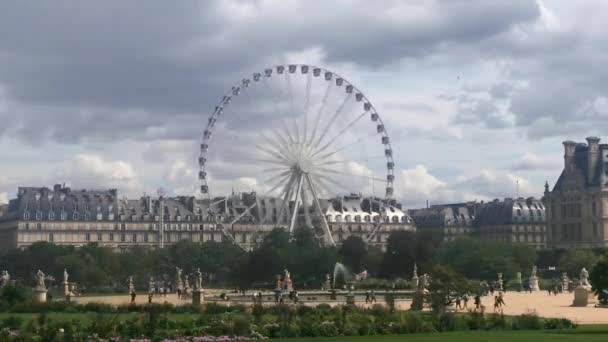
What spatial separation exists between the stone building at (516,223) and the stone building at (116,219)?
20916 mm

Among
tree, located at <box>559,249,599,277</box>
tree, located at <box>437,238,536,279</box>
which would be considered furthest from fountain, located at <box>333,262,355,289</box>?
tree, located at <box>559,249,599,277</box>

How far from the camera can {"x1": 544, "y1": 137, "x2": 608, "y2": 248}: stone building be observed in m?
144

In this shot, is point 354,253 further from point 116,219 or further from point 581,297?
point 581,297

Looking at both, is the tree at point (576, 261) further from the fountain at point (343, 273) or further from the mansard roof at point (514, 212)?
the mansard roof at point (514, 212)

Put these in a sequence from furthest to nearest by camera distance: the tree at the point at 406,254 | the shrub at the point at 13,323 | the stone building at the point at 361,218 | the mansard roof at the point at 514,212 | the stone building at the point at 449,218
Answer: the stone building at the point at 449,218, the mansard roof at the point at 514,212, the stone building at the point at 361,218, the tree at the point at 406,254, the shrub at the point at 13,323

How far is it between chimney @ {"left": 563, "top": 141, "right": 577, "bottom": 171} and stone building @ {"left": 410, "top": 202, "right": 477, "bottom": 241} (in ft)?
83.6

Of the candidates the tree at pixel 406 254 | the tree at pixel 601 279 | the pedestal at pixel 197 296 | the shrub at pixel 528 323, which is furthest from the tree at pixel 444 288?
the tree at pixel 406 254

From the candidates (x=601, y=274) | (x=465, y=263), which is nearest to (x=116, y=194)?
(x=465, y=263)

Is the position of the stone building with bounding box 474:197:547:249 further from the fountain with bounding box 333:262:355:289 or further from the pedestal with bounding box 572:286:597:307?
the pedestal with bounding box 572:286:597:307

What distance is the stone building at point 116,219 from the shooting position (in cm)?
14238

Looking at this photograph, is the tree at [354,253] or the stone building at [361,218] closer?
the tree at [354,253]

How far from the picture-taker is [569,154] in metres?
149

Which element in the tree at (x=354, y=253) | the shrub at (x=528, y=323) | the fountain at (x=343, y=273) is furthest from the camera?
the tree at (x=354, y=253)

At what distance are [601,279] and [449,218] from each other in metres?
124
